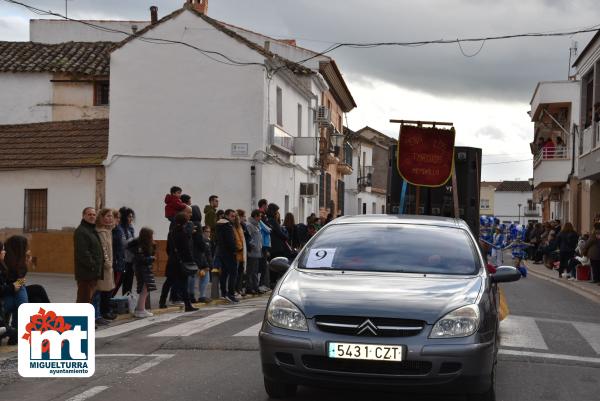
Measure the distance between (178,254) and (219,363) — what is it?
18.2 feet

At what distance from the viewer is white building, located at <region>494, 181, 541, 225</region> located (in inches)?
4670

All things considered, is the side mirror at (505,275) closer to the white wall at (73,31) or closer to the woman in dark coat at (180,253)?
the woman in dark coat at (180,253)

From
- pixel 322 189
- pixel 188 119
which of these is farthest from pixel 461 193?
pixel 322 189

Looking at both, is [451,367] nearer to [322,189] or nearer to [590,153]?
[590,153]

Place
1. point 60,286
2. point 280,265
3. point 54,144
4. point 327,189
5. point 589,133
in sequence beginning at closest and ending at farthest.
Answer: point 280,265
point 60,286
point 54,144
point 589,133
point 327,189

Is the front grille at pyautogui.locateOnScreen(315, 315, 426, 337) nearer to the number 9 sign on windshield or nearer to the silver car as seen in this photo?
the silver car

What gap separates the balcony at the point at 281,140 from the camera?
2541 centimetres

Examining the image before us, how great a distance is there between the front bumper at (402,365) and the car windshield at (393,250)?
1176mm

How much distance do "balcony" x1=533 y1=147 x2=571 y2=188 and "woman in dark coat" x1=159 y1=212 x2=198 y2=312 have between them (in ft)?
96.7

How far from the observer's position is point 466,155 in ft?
59.8

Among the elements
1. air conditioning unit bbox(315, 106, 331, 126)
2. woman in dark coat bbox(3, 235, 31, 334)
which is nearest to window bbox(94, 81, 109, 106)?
air conditioning unit bbox(315, 106, 331, 126)

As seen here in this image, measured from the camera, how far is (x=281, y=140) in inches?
1047

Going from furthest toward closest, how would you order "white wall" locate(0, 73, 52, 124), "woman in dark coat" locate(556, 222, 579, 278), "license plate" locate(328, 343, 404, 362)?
"white wall" locate(0, 73, 52, 124) < "woman in dark coat" locate(556, 222, 579, 278) < "license plate" locate(328, 343, 404, 362)

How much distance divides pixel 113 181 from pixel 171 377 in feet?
56.8
